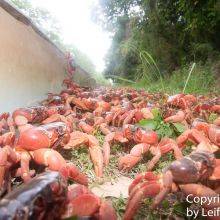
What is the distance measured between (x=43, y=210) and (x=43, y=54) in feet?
19.6

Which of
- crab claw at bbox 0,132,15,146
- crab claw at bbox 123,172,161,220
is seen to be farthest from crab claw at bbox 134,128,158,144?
crab claw at bbox 0,132,15,146

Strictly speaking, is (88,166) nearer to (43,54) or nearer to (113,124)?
(113,124)

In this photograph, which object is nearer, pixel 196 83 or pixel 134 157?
pixel 134 157

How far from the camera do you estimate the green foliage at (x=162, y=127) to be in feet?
13.5

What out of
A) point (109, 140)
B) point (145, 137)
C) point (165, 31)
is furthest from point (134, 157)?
point (165, 31)

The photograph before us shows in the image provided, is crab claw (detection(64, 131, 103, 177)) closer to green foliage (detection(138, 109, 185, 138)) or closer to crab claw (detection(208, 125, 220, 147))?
green foliage (detection(138, 109, 185, 138))

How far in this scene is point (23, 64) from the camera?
636 centimetres

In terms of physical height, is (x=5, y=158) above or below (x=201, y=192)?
above

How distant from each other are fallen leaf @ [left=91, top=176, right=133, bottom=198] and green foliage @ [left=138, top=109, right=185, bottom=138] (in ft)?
3.26

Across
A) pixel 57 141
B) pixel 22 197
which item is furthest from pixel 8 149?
pixel 22 197

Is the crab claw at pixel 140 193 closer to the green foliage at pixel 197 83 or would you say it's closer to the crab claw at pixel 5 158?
the crab claw at pixel 5 158

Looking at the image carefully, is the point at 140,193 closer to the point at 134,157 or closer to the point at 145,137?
the point at 134,157

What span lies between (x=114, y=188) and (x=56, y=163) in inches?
27.1

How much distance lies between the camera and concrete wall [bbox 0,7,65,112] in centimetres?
553
